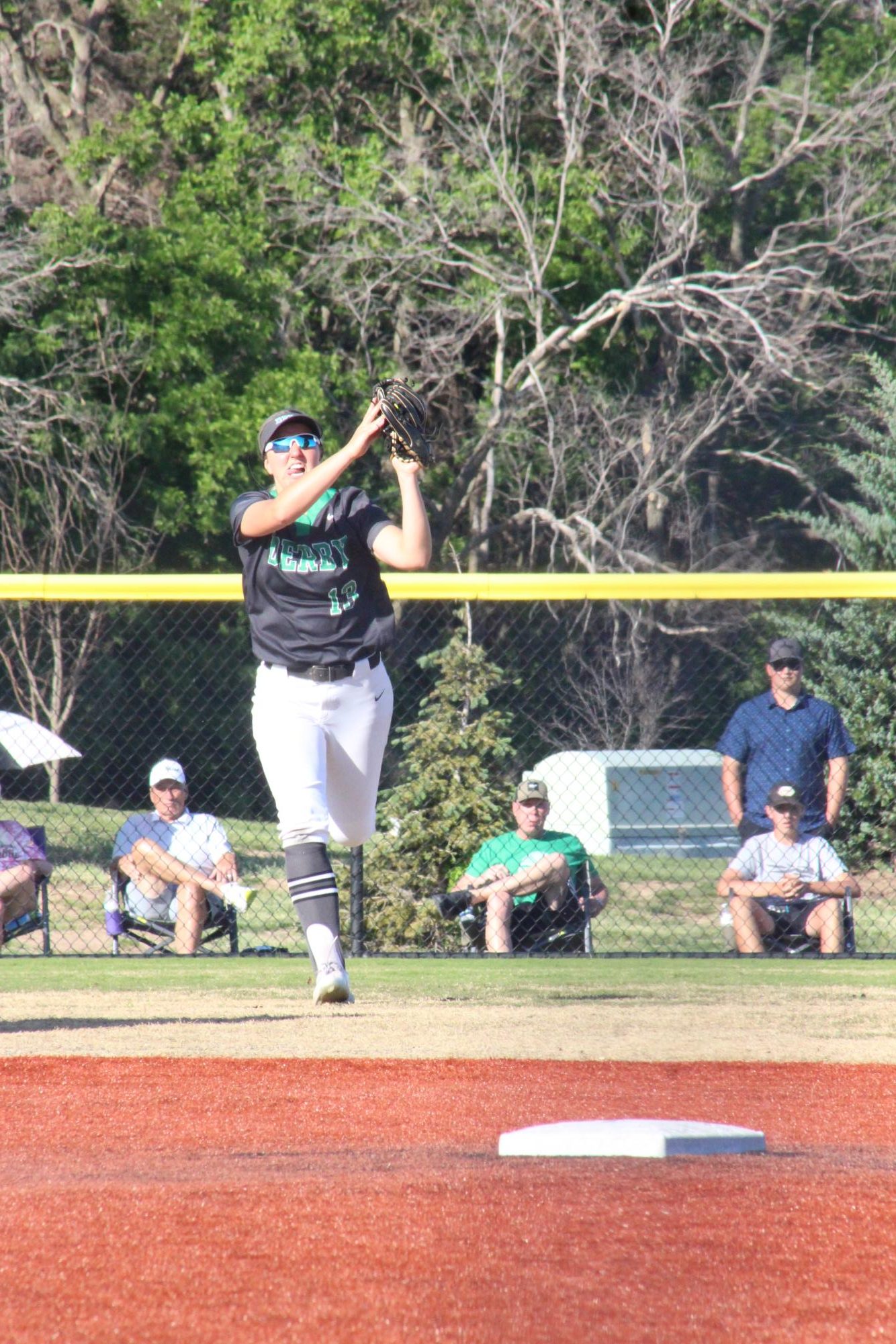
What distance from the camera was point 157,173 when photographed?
76.5 ft

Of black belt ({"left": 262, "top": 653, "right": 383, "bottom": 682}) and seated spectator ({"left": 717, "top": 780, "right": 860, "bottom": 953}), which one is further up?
black belt ({"left": 262, "top": 653, "right": 383, "bottom": 682})

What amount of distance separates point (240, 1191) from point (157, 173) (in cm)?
2241

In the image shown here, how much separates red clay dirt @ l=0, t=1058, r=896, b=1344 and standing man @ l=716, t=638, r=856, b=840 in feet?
13.0

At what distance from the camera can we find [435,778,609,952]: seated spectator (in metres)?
8.09

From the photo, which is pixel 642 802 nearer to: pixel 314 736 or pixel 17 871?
pixel 17 871

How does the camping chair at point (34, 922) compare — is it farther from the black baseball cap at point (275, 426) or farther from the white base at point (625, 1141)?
the white base at point (625, 1141)

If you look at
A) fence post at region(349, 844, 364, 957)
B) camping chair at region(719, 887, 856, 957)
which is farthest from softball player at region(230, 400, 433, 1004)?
camping chair at region(719, 887, 856, 957)

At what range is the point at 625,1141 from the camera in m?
3.34

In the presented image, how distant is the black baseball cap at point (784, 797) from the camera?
7953 millimetres

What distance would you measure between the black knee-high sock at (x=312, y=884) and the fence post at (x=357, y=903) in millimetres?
2740

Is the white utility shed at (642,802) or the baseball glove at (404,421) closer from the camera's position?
the baseball glove at (404,421)

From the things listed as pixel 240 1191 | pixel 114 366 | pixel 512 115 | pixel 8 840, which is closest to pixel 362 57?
pixel 512 115

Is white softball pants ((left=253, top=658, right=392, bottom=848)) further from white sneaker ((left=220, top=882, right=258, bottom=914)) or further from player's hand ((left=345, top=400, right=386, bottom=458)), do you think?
white sneaker ((left=220, top=882, right=258, bottom=914))

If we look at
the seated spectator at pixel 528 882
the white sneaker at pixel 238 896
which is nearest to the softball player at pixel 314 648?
the white sneaker at pixel 238 896
